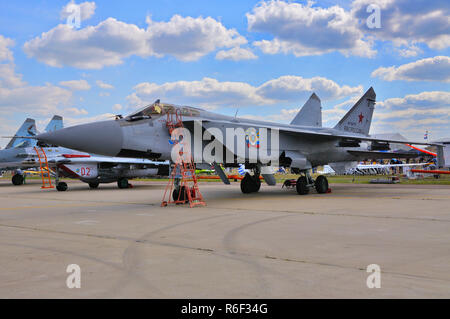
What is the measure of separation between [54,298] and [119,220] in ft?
16.1

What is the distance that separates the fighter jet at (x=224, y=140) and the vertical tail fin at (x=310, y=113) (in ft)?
5.46

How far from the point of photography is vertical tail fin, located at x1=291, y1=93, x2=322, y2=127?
60.5 feet

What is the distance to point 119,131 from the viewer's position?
374 inches

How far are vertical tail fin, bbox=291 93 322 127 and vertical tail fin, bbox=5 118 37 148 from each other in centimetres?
2065

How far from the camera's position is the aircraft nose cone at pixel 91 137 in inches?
336

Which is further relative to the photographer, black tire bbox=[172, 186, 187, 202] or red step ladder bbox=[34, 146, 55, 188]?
red step ladder bbox=[34, 146, 55, 188]

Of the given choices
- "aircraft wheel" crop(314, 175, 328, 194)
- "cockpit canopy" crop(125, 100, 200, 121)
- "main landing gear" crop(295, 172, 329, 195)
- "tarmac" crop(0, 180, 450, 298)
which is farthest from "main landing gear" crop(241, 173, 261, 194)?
"tarmac" crop(0, 180, 450, 298)

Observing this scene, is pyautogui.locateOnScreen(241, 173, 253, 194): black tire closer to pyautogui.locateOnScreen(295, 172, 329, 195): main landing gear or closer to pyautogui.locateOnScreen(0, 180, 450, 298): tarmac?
pyautogui.locateOnScreen(295, 172, 329, 195): main landing gear

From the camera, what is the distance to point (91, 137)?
8930 mm

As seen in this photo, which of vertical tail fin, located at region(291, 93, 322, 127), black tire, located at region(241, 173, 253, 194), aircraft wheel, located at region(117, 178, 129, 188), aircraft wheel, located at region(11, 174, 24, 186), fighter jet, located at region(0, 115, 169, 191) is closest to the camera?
black tire, located at region(241, 173, 253, 194)

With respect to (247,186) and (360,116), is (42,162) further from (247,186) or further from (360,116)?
(360,116)

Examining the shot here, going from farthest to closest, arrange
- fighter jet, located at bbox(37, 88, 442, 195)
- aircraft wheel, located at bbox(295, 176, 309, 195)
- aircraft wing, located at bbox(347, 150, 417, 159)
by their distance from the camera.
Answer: aircraft wing, located at bbox(347, 150, 417, 159)
aircraft wheel, located at bbox(295, 176, 309, 195)
fighter jet, located at bbox(37, 88, 442, 195)
